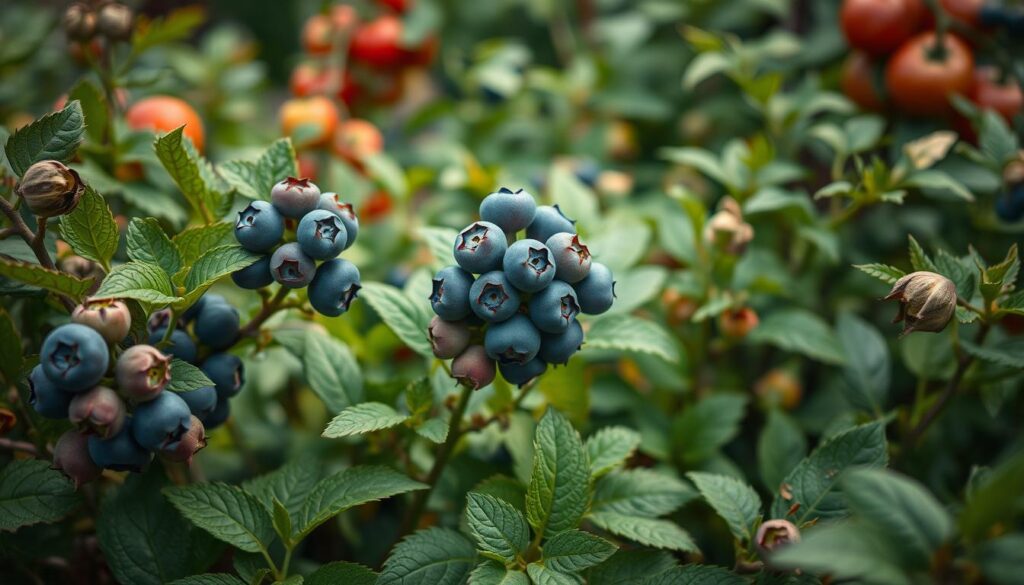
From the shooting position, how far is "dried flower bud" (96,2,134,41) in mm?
947

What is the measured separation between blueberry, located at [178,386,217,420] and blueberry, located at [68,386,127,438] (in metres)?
0.07

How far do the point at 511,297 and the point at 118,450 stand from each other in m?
0.32

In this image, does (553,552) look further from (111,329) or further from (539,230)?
(111,329)

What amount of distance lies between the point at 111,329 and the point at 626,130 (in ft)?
3.59

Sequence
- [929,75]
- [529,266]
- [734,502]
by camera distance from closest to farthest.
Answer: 1. [529,266]
2. [734,502]
3. [929,75]

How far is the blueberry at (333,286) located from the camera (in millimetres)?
655

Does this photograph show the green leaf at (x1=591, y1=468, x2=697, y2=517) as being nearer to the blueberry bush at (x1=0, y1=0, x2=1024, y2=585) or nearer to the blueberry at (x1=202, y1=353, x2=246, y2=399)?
the blueberry bush at (x1=0, y1=0, x2=1024, y2=585)

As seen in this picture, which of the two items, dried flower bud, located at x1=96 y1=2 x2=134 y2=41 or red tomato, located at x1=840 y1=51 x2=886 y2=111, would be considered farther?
red tomato, located at x1=840 y1=51 x2=886 y2=111

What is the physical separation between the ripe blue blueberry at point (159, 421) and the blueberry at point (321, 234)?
6.1 inches

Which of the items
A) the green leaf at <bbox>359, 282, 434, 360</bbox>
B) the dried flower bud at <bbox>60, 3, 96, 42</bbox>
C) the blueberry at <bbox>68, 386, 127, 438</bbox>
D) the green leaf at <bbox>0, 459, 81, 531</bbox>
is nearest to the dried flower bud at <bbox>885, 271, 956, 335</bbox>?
the green leaf at <bbox>359, 282, 434, 360</bbox>

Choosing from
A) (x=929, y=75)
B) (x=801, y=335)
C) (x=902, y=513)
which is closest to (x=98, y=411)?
(x=902, y=513)

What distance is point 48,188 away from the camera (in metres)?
0.61

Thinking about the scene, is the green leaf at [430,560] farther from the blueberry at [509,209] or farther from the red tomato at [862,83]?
the red tomato at [862,83]

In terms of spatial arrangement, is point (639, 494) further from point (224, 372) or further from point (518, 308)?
point (224, 372)
